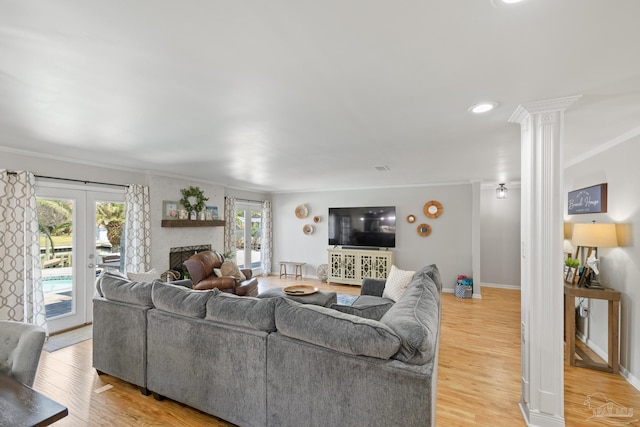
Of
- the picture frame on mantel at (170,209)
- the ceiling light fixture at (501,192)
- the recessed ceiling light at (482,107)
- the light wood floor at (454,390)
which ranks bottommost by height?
the light wood floor at (454,390)

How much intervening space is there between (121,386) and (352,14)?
11.3 feet

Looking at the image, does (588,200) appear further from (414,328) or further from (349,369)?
(349,369)

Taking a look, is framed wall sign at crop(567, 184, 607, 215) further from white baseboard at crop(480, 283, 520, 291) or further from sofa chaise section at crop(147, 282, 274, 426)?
sofa chaise section at crop(147, 282, 274, 426)

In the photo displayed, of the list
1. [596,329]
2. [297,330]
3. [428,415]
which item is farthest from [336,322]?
[596,329]

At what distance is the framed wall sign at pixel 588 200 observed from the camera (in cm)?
319

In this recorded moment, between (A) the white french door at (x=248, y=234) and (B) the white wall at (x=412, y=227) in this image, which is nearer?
(B) the white wall at (x=412, y=227)

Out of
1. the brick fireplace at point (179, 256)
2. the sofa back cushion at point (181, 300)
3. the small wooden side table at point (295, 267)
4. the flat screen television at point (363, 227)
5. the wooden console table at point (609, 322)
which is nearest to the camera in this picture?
the sofa back cushion at point (181, 300)

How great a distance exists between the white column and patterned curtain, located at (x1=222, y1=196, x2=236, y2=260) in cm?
587

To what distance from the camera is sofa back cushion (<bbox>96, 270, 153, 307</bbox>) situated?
2533 mm

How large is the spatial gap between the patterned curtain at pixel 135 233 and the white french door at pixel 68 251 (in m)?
0.43

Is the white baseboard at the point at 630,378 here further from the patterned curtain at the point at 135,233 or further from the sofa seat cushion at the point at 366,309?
the patterned curtain at the point at 135,233

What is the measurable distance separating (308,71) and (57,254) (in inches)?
175

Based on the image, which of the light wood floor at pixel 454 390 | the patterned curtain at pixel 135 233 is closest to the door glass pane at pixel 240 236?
the patterned curtain at pixel 135 233

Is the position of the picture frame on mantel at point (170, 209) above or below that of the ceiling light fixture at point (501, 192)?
below
